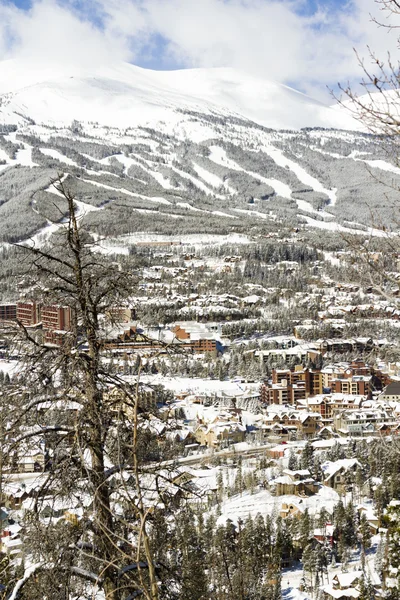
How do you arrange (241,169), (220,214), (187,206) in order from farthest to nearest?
(241,169) < (187,206) < (220,214)

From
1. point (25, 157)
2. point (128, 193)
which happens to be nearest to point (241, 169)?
point (128, 193)

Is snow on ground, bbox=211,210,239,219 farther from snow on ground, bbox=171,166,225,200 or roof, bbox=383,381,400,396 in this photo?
roof, bbox=383,381,400,396

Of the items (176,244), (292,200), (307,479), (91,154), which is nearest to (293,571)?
(307,479)

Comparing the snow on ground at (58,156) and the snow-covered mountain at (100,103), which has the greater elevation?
the snow-covered mountain at (100,103)

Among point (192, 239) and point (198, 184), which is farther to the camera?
point (198, 184)

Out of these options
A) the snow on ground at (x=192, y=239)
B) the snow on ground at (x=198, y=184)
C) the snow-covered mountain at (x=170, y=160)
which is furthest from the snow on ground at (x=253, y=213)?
the snow on ground at (x=192, y=239)

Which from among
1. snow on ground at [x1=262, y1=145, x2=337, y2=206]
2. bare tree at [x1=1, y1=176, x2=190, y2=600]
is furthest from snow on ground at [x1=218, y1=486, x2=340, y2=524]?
snow on ground at [x1=262, y1=145, x2=337, y2=206]

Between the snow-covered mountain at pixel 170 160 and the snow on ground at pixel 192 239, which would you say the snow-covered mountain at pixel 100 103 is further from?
the snow on ground at pixel 192 239

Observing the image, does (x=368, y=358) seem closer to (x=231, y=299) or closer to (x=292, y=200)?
(x=231, y=299)

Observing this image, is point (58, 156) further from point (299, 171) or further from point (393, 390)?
Answer: point (393, 390)
